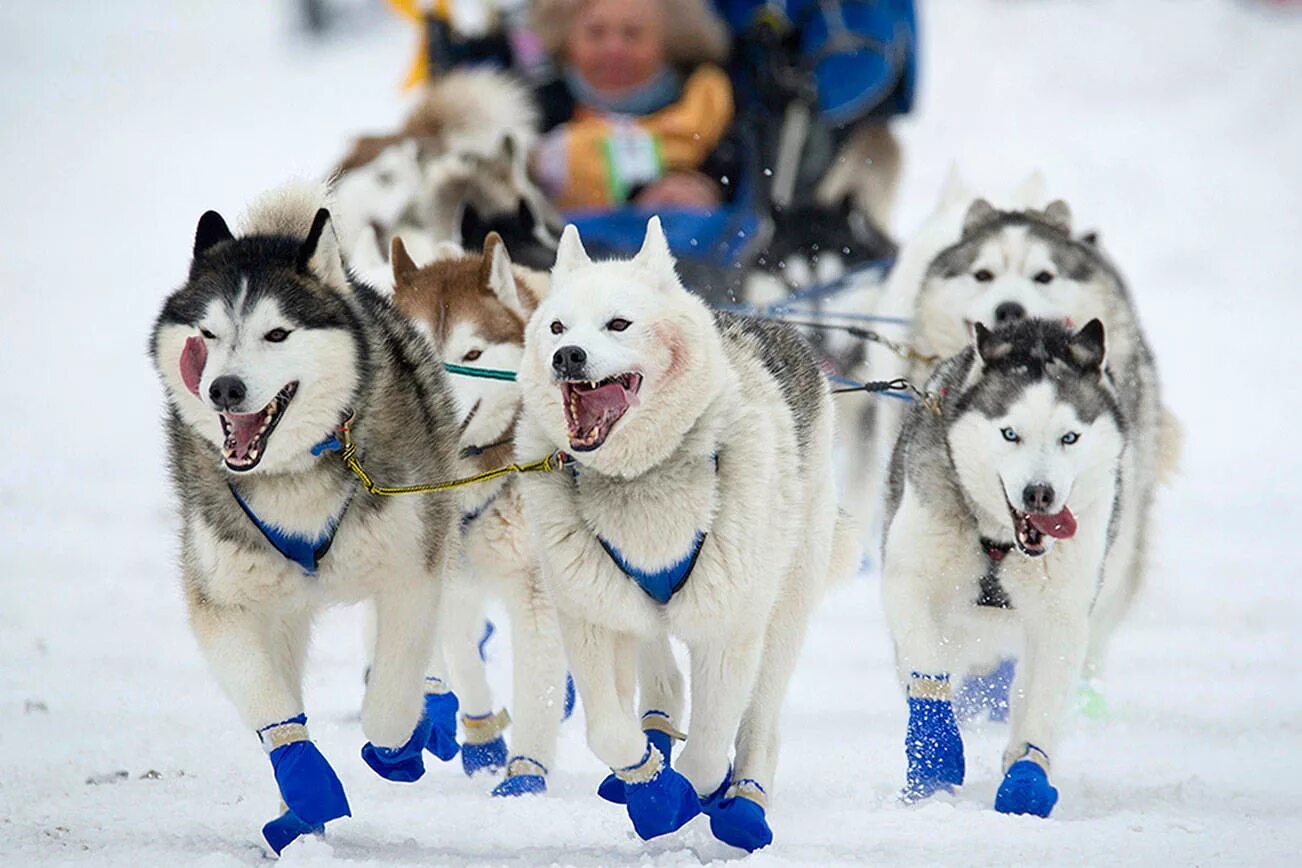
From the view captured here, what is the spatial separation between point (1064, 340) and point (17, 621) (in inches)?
125

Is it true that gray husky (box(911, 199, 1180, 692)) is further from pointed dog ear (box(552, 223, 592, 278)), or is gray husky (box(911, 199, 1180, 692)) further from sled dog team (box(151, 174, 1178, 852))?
pointed dog ear (box(552, 223, 592, 278))

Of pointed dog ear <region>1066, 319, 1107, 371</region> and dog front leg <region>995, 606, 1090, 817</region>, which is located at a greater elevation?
pointed dog ear <region>1066, 319, 1107, 371</region>

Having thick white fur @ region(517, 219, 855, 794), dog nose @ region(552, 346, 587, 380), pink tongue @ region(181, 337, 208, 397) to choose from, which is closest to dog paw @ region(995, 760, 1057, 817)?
thick white fur @ region(517, 219, 855, 794)

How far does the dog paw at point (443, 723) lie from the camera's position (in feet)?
12.6

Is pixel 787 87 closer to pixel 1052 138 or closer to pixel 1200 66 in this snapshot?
pixel 1052 138

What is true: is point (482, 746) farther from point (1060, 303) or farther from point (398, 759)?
point (1060, 303)

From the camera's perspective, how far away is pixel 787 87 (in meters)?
7.03

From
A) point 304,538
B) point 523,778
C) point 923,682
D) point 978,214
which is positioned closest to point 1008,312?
point 978,214

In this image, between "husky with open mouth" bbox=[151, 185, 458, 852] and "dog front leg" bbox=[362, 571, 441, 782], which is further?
"dog front leg" bbox=[362, 571, 441, 782]

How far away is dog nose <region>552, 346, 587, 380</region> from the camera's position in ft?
9.21

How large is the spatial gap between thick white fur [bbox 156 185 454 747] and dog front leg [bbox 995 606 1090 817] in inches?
47.1

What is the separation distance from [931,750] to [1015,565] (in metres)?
0.42

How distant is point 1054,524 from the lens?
3482 mm

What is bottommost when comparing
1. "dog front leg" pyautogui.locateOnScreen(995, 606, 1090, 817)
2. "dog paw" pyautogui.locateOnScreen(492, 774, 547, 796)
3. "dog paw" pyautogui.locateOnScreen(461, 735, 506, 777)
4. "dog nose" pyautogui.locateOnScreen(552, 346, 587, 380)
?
"dog paw" pyautogui.locateOnScreen(461, 735, 506, 777)
